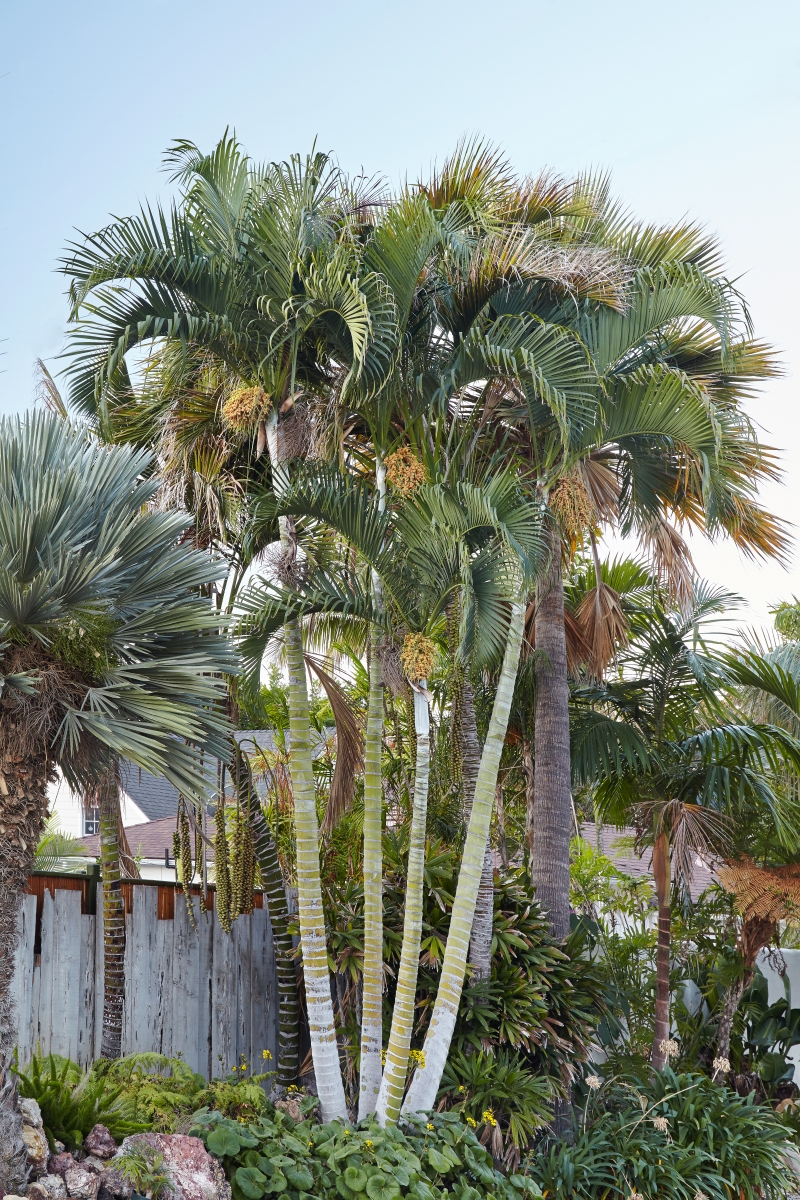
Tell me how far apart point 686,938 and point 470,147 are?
23.7 ft

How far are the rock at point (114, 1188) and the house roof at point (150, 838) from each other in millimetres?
12959

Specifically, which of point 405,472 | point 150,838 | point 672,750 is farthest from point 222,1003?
point 150,838

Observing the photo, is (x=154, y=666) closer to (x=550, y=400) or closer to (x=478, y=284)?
(x=550, y=400)

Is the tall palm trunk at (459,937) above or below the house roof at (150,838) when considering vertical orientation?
below

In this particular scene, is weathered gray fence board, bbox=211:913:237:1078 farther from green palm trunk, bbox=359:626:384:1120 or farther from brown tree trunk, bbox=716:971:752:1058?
brown tree trunk, bbox=716:971:752:1058

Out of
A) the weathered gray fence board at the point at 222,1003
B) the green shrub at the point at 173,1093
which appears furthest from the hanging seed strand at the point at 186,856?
the green shrub at the point at 173,1093

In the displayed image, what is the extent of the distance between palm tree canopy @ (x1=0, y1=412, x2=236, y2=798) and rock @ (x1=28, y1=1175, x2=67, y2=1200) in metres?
1.54

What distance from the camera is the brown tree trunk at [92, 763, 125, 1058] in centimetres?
554

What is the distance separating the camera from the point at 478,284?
5949mm

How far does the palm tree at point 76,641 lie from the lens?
12.1 ft

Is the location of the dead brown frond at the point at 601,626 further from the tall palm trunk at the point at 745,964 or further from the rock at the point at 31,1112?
the rock at the point at 31,1112

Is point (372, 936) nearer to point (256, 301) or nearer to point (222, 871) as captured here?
point (222, 871)

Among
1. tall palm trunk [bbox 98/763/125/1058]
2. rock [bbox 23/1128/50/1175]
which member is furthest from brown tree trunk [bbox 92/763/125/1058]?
rock [bbox 23/1128/50/1175]

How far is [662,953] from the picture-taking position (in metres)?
7.58
